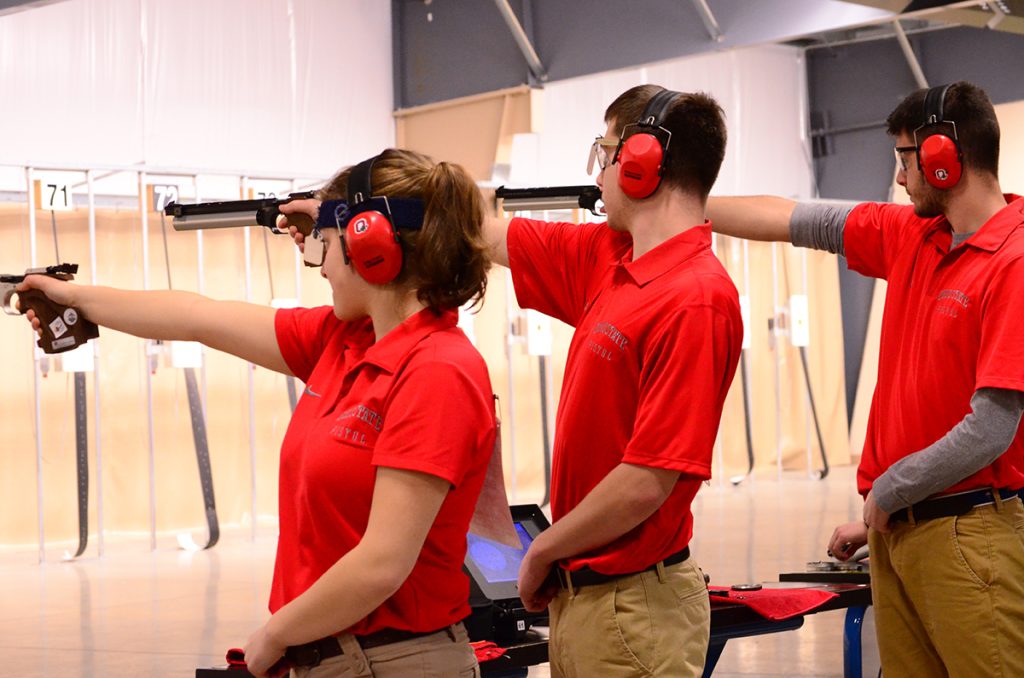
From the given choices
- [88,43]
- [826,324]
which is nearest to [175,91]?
[88,43]

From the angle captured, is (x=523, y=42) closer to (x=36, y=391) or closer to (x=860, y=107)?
(x=36, y=391)

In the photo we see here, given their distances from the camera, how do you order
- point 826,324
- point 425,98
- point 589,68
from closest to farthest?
point 589,68, point 425,98, point 826,324

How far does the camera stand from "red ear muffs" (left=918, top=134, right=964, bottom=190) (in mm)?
2633

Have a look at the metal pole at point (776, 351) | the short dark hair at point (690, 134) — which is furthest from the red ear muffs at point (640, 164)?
the metal pole at point (776, 351)

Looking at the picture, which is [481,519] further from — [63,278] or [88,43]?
[88,43]

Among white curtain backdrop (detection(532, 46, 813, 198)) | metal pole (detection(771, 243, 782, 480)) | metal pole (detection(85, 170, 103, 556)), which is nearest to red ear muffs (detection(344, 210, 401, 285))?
metal pole (detection(85, 170, 103, 556))

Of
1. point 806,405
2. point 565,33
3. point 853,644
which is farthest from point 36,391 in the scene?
point 806,405

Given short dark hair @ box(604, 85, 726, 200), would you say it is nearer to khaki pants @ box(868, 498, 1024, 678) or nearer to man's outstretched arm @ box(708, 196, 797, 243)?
man's outstretched arm @ box(708, 196, 797, 243)

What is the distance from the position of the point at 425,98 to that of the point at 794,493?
4557mm

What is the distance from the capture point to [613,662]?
2.23 m

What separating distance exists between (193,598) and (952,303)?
5.00 meters

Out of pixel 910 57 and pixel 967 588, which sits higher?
pixel 910 57

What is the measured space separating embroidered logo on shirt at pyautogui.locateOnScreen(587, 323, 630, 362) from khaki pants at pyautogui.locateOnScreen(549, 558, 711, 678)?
383 mm

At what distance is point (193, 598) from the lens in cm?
672
